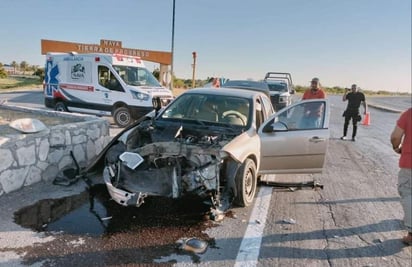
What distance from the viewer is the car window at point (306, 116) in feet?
18.7

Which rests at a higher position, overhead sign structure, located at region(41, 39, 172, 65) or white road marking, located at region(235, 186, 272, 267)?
overhead sign structure, located at region(41, 39, 172, 65)

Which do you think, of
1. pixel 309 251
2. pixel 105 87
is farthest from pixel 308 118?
pixel 105 87

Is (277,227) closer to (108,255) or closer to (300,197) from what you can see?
(300,197)

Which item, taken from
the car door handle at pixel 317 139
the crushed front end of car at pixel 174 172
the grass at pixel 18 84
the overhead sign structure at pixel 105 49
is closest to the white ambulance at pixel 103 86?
the car door handle at pixel 317 139

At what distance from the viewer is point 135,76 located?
12.5 m

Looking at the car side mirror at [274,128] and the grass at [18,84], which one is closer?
the car side mirror at [274,128]

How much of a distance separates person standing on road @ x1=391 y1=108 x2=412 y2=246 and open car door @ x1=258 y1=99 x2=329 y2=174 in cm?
Result: 157

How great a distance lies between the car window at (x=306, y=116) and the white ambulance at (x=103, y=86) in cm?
639

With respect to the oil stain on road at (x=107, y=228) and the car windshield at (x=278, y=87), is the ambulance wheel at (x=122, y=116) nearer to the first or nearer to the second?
the oil stain on road at (x=107, y=228)

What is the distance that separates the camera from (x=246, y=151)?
486cm

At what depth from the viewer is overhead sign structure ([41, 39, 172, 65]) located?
2275 cm

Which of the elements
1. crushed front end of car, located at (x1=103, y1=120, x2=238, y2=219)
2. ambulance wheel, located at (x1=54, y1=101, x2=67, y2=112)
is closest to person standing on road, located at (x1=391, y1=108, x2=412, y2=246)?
crushed front end of car, located at (x1=103, y1=120, x2=238, y2=219)

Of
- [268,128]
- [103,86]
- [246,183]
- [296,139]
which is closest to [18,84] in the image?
[103,86]

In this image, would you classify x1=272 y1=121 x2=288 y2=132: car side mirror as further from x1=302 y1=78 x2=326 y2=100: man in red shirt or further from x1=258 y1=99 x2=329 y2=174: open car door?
x1=302 y1=78 x2=326 y2=100: man in red shirt
